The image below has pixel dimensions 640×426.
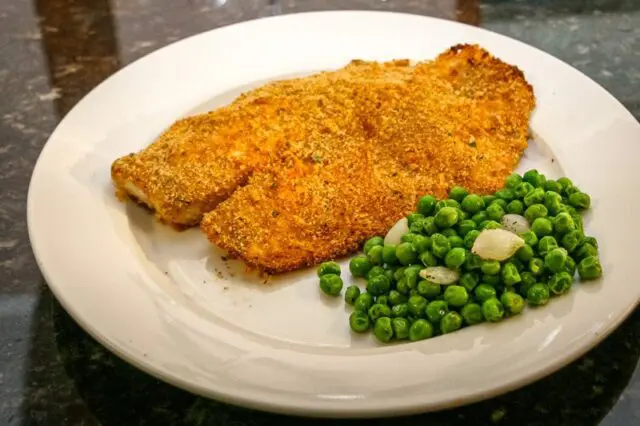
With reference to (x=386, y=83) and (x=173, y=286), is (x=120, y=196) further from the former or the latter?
(x=386, y=83)

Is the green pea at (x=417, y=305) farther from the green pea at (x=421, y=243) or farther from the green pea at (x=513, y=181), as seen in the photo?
the green pea at (x=513, y=181)

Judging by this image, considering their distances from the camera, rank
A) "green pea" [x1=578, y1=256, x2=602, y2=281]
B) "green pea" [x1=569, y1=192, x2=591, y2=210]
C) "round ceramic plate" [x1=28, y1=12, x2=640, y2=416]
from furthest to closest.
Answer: "green pea" [x1=569, y1=192, x2=591, y2=210] → "green pea" [x1=578, y1=256, x2=602, y2=281] → "round ceramic plate" [x1=28, y1=12, x2=640, y2=416]

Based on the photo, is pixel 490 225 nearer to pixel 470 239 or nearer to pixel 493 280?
pixel 470 239

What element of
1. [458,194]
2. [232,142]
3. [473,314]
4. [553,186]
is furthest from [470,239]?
[232,142]

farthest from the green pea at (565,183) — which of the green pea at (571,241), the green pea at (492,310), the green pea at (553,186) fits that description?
the green pea at (492,310)

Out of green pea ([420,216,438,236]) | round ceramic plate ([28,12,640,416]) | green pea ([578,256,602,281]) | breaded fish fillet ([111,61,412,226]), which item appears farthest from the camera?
breaded fish fillet ([111,61,412,226])

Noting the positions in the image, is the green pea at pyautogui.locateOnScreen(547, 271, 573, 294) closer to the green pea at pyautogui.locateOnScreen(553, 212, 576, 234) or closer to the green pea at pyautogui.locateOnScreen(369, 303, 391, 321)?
the green pea at pyautogui.locateOnScreen(553, 212, 576, 234)

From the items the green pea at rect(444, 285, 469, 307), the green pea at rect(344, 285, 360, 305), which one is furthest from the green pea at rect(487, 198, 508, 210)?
the green pea at rect(344, 285, 360, 305)
